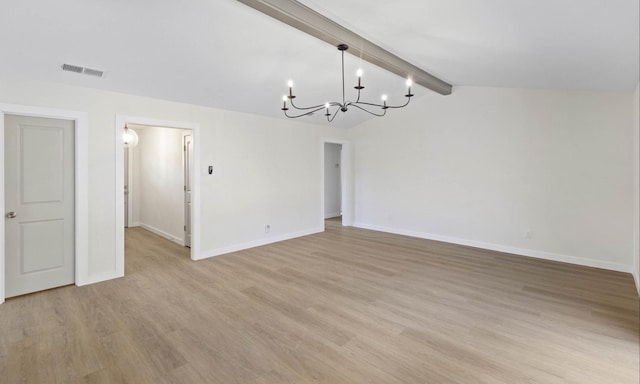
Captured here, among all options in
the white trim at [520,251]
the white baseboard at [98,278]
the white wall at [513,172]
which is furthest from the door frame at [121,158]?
the white trim at [520,251]

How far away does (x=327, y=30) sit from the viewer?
3.01 meters

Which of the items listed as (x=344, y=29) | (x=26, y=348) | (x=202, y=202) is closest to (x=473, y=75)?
(x=344, y=29)

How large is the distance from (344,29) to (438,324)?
310 centimetres

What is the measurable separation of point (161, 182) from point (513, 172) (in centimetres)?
706

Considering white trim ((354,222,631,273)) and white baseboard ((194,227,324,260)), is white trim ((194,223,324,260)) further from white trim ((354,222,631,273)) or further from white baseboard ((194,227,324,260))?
white trim ((354,222,631,273))

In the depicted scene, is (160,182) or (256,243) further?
(160,182)

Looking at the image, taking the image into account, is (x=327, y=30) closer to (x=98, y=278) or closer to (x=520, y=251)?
(x=98, y=278)

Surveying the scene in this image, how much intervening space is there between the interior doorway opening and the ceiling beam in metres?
2.96

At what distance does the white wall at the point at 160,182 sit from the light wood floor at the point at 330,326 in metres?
1.92

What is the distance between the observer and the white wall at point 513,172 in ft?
14.2

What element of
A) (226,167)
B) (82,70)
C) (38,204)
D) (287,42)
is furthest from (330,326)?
(82,70)

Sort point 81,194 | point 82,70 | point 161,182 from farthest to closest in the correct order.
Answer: point 161,182
point 81,194
point 82,70

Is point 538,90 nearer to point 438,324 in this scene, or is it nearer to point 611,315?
point 611,315

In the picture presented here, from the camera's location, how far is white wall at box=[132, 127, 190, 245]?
19.6 ft
